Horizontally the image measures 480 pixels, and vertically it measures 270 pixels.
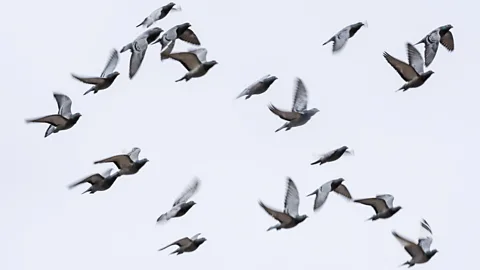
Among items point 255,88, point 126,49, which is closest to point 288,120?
point 255,88

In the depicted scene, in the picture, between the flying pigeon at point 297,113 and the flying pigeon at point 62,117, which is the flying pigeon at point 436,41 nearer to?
the flying pigeon at point 297,113

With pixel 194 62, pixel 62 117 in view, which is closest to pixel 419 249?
pixel 194 62

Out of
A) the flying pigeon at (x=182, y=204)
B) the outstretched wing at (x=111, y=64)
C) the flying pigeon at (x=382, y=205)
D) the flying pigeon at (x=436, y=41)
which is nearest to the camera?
the flying pigeon at (x=182, y=204)

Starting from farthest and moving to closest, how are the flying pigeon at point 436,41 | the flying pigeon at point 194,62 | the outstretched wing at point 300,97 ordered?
the flying pigeon at point 436,41 → the outstretched wing at point 300,97 → the flying pigeon at point 194,62

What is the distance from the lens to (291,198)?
4466 centimetres

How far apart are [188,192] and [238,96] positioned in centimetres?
298

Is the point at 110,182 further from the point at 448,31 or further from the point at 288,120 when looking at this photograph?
the point at 448,31

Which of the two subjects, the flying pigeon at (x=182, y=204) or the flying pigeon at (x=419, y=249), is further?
the flying pigeon at (x=419, y=249)

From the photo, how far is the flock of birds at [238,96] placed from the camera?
144 feet

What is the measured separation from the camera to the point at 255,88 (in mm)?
44938

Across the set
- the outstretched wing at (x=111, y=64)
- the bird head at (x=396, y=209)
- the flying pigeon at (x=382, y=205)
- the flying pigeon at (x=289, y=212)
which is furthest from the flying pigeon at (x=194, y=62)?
the bird head at (x=396, y=209)

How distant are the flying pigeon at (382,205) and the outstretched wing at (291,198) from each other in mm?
1591

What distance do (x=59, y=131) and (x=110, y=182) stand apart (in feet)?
5.36

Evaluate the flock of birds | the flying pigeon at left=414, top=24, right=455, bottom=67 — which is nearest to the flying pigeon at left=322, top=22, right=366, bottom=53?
the flock of birds
